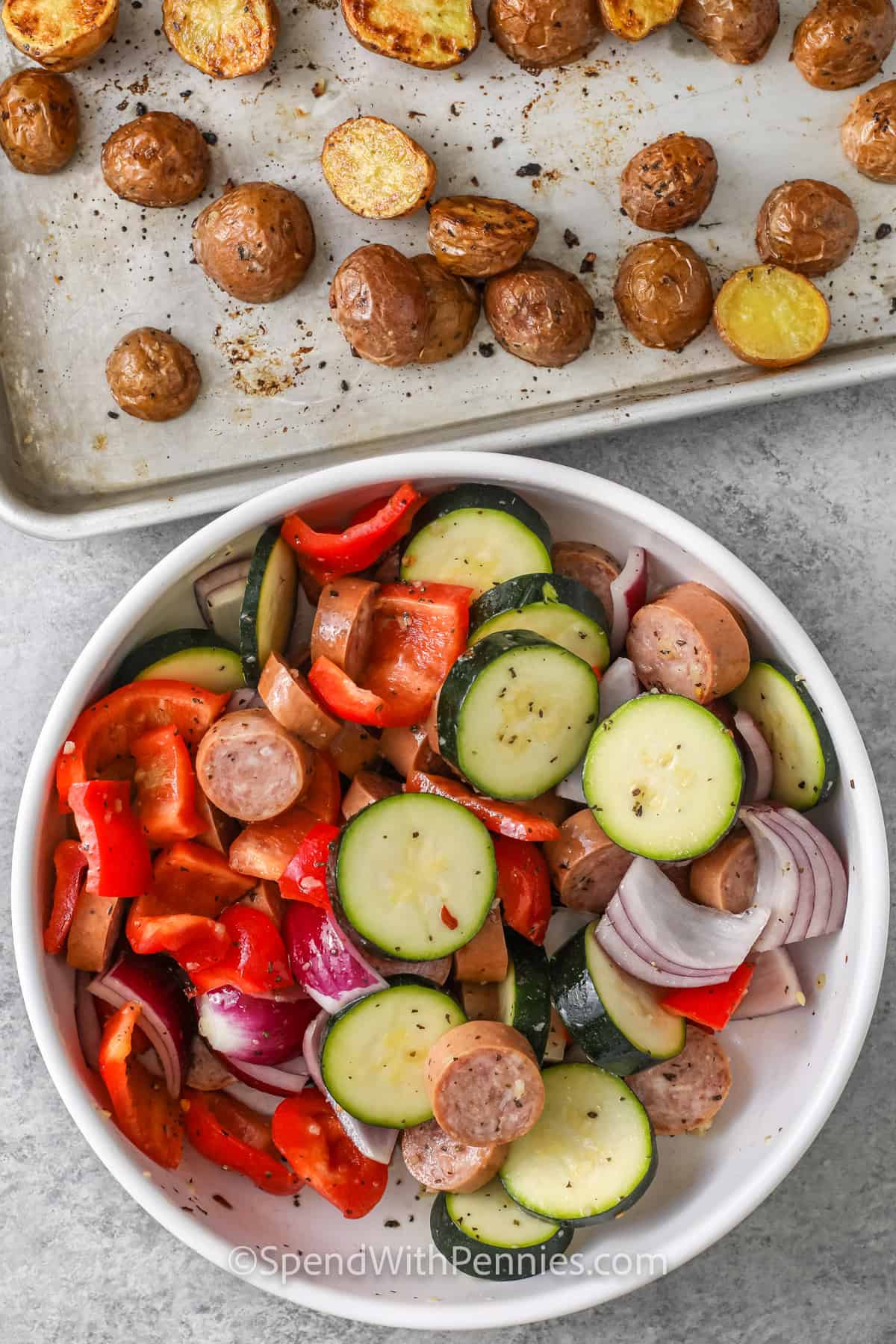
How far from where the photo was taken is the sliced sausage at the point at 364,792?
204 cm

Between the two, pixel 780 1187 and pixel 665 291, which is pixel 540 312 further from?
pixel 780 1187

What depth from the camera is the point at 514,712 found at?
1948mm

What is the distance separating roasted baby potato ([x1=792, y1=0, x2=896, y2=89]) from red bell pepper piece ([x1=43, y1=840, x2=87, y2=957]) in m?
2.21

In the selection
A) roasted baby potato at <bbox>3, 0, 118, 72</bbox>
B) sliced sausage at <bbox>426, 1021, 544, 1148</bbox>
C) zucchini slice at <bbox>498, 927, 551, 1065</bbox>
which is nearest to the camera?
sliced sausage at <bbox>426, 1021, 544, 1148</bbox>

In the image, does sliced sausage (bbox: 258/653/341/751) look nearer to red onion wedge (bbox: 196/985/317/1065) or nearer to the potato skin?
red onion wedge (bbox: 196/985/317/1065)

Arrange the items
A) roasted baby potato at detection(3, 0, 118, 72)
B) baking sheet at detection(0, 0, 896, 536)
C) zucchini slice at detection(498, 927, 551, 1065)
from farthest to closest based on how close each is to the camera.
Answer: baking sheet at detection(0, 0, 896, 536) → roasted baby potato at detection(3, 0, 118, 72) → zucchini slice at detection(498, 927, 551, 1065)

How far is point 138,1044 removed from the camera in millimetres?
2080

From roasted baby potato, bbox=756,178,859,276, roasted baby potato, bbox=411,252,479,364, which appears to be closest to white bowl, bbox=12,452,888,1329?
roasted baby potato, bbox=411,252,479,364

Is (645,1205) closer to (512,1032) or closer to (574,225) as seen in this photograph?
(512,1032)

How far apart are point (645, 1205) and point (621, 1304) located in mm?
490

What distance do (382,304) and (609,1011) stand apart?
56.6 inches

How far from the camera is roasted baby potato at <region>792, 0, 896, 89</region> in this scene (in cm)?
221

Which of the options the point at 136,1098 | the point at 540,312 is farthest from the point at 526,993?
the point at 540,312

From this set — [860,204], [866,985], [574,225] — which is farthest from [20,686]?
[860,204]
